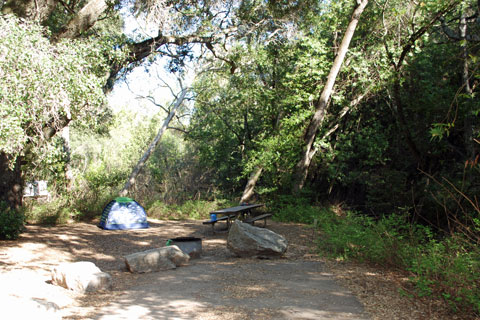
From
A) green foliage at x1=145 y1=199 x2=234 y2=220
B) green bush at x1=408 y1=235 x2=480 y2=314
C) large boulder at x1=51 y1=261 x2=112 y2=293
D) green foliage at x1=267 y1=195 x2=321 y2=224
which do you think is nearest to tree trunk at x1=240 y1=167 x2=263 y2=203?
green foliage at x1=145 y1=199 x2=234 y2=220

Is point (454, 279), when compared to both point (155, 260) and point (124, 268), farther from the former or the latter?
point (124, 268)

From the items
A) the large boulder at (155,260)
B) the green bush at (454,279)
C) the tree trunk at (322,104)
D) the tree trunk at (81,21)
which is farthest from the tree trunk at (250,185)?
the green bush at (454,279)

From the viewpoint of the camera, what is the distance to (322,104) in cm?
1396

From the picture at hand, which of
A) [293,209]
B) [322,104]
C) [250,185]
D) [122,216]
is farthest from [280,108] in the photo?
[122,216]

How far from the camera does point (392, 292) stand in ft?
16.9

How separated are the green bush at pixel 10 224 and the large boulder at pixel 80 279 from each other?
4.03 m

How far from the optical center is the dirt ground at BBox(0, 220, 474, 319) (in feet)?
15.4

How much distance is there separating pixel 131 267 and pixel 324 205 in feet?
35.2

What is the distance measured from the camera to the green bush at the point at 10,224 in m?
9.11

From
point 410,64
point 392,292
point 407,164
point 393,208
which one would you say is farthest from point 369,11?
point 392,292

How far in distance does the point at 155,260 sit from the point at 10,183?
231 inches

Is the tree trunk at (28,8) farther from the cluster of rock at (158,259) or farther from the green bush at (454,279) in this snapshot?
the green bush at (454,279)

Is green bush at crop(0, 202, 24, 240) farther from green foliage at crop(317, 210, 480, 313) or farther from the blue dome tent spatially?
green foliage at crop(317, 210, 480, 313)

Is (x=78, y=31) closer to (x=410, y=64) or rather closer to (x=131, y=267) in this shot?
(x=131, y=267)
